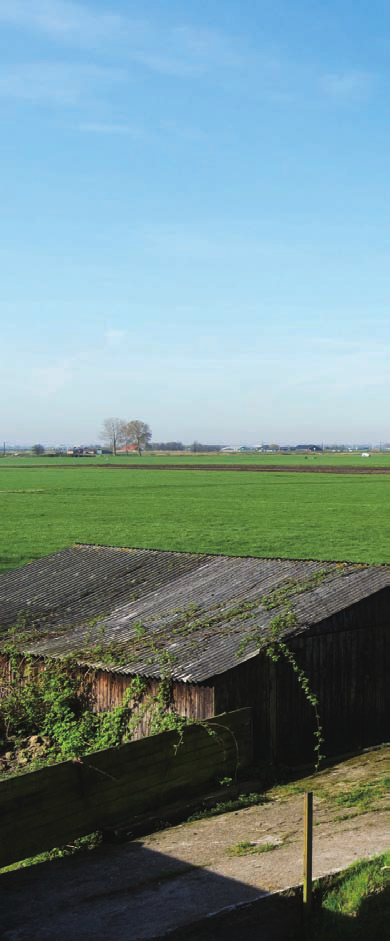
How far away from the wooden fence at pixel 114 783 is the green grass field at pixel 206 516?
2992 centimetres

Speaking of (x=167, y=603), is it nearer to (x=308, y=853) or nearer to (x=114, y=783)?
(x=114, y=783)

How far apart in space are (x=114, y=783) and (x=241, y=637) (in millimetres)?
4540

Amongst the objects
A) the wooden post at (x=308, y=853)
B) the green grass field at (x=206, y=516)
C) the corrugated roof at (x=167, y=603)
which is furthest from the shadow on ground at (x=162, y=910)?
→ the green grass field at (x=206, y=516)

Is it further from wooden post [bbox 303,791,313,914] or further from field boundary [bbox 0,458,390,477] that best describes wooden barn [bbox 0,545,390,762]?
field boundary [bbox 0,458,390,477]

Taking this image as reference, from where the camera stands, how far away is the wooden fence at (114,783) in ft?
41.9

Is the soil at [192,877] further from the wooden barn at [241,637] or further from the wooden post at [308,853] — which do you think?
the wooden barn at [241,637]

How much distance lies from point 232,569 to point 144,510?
5685 centimetres

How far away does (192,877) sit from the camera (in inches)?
475

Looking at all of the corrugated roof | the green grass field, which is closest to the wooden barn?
the corrugated roof

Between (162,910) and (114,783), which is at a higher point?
(114,783)

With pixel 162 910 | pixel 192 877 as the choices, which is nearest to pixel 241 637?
pixel 192 877

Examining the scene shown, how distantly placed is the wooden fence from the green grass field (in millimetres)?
29917

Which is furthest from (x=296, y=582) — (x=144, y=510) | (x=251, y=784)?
(x=144, y=510)

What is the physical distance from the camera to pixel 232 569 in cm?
2262
